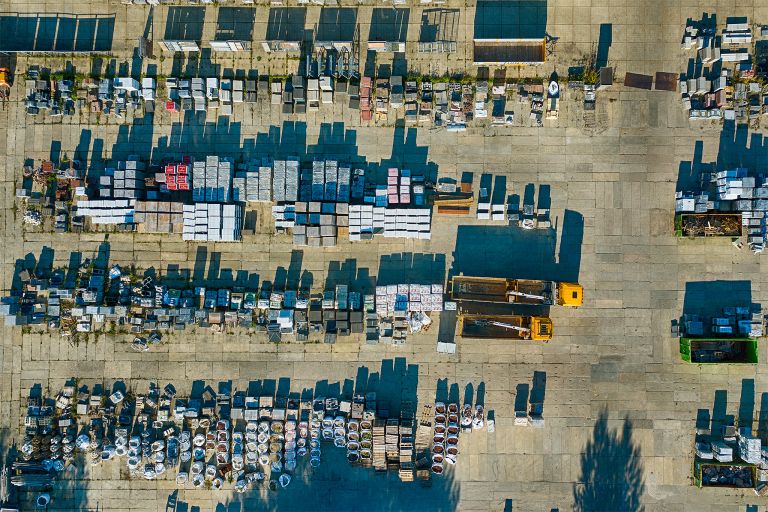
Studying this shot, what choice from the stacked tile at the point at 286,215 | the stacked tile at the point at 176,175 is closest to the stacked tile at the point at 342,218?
the stacked tile at the point at 286,215

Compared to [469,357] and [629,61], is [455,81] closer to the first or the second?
[629,61]

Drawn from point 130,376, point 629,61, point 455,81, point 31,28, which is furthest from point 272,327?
point 629,61

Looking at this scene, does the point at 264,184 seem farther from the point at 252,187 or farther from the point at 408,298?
the point at 408,298

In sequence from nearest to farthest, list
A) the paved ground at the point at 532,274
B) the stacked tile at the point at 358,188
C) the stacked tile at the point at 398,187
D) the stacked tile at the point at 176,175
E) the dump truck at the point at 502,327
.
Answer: the dump truck at the point at 502,327 → the stacked tile at the point at 176,175 → the stacked tile at the point at 398,187 → the paved ground at the point at 532,274 → the stacked tile at the point at 358,188

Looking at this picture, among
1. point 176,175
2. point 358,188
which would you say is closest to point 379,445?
point 358,188

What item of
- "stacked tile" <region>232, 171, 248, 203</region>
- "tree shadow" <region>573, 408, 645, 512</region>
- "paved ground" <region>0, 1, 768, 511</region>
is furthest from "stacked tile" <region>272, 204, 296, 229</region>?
"tree shadow" <region>573, 408, 645, 512</region>

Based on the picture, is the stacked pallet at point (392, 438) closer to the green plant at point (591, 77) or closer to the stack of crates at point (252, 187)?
the stack of crates at point (252, 187)
